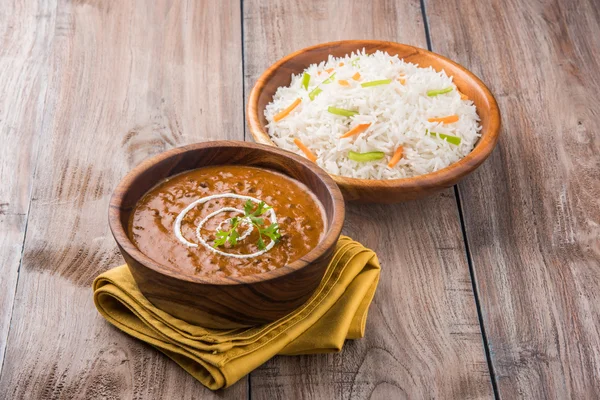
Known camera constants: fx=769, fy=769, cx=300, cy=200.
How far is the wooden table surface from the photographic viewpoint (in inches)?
80.5

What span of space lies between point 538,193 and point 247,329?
4.02ft

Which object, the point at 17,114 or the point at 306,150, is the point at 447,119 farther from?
the point at 17,114

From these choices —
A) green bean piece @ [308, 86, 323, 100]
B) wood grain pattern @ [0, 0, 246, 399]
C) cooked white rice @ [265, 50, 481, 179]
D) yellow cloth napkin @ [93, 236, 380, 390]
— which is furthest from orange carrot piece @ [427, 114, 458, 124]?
wood grain pattern @ [0, 0, 246, 399]

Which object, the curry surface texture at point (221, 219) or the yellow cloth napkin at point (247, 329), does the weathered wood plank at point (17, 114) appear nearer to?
the yellow cloth napkin at point (247, 329)

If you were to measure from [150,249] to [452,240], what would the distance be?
1.01 m

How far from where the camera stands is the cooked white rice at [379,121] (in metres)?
2.52

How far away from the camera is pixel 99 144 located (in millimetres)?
2793

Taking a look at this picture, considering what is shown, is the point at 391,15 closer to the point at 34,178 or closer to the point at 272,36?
the point at 272,36

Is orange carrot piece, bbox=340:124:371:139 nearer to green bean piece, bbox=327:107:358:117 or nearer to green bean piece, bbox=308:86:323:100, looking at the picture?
green bean piece, bbox=327:107:358:117

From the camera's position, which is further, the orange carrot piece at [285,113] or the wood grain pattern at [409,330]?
the orange carrot piece at [285,113]

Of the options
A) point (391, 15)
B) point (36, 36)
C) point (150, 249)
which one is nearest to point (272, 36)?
point (391, 15)

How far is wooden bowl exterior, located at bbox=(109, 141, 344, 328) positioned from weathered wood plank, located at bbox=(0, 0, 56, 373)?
51 centimetres

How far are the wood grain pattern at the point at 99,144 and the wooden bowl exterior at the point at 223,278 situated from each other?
0.70 feet

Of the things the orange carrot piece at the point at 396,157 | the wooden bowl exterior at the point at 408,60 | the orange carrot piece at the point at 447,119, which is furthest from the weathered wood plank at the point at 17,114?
the orange carrot piece at the point at 447,119
